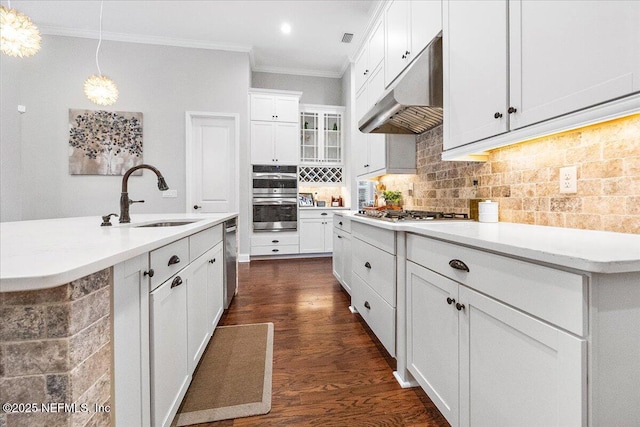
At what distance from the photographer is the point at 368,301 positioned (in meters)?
2.16

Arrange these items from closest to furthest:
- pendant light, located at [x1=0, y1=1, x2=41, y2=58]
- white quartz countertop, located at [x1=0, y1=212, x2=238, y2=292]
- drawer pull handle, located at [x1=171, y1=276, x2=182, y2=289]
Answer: white quartz countertop, located at [x1=0, y1=212, x2=238, y2=292] < drawer pull handle, located at [x1=171, y1=276, x2=182, y2=289] < pendant light, located at [x1=0, y1=1, x2=41, y2=58]

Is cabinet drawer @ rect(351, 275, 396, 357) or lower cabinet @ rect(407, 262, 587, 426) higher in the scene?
lower cabinet @ rect(407, 262, 587, 426)

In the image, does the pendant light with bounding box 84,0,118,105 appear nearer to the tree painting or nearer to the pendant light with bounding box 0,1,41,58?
the pendant light with bounding box 0,1,41,58

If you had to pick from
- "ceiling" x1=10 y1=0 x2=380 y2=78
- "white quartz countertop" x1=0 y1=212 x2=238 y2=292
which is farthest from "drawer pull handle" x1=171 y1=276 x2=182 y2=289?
"ceiling" x1=10 y1=0 x2=380 y2=78

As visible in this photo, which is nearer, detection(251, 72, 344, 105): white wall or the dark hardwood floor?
the dark hardwood floor

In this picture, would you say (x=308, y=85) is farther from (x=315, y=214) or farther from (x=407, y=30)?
(x=407, y=30)

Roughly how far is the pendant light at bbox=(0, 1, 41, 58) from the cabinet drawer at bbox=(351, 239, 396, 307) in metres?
2.77

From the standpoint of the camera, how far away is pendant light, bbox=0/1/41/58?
1.88 meters

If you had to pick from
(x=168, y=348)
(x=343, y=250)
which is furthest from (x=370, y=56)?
(x=168, y=348)

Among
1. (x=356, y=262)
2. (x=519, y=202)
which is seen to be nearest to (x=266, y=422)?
(x=356, y=262)

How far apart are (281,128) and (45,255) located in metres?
4.66

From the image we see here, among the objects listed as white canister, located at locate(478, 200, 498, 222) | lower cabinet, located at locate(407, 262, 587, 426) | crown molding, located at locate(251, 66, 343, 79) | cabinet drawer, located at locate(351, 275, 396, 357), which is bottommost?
cabinet drawer, located at locate(351, 275, 396, 357)

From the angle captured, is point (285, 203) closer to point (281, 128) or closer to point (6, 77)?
point (281, 128)

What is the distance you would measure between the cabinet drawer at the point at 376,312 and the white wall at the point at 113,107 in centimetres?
302
